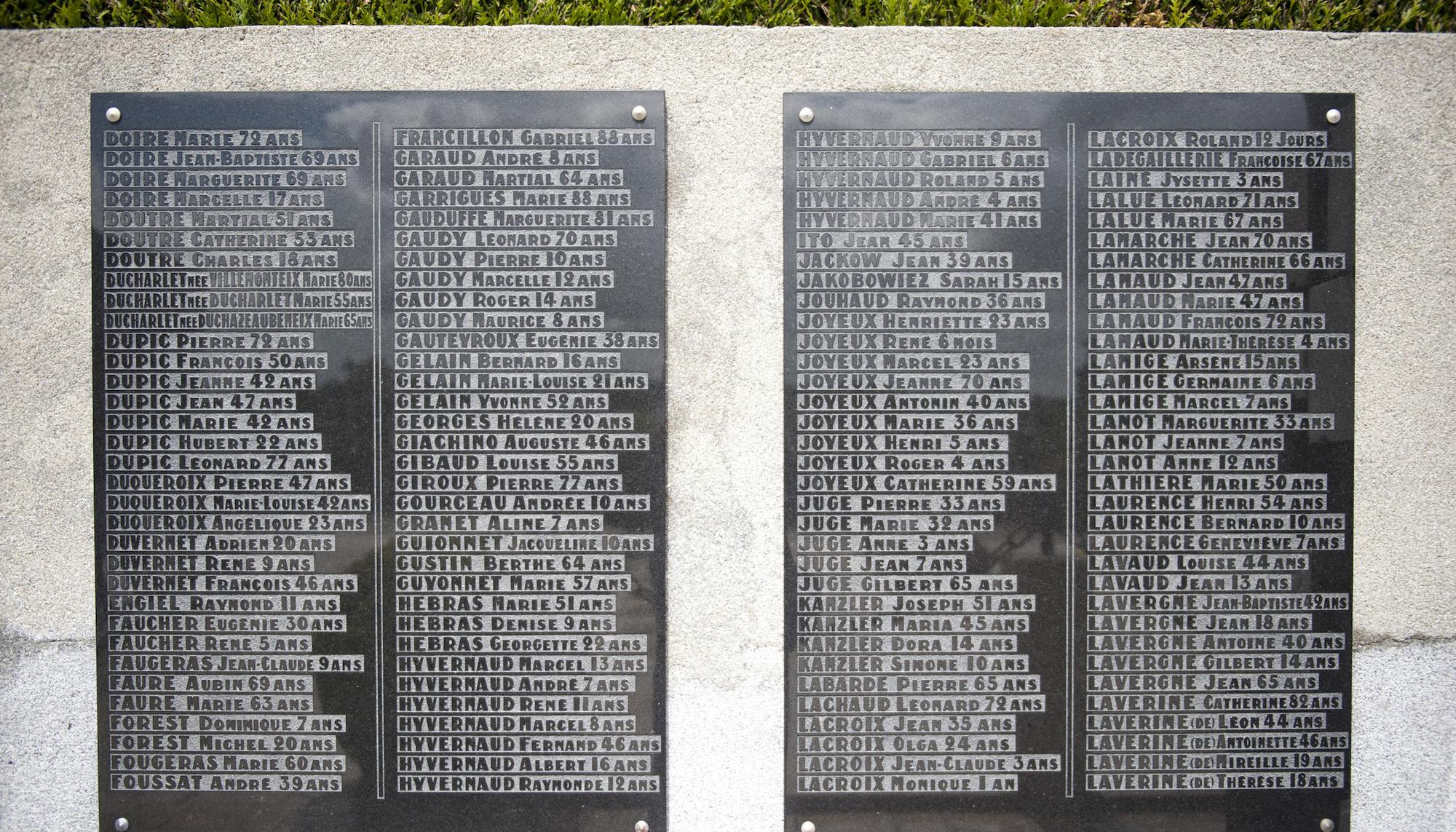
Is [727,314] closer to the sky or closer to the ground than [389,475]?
closer to the sky

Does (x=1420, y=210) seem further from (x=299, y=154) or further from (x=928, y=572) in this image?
(x=299, y=154)

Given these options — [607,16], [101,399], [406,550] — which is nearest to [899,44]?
[607,16]

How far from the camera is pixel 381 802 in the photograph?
9.17ft

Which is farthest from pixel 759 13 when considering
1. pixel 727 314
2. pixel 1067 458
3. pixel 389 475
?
pixel 389 475

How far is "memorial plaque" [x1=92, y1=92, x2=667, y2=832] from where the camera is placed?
2783 millimetres

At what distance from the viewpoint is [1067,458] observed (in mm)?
2801

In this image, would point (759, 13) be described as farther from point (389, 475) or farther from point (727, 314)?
point (389, 475)

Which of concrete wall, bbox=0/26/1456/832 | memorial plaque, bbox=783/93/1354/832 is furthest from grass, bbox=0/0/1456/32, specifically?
memorial plaque, bbox=783/93/1354/832

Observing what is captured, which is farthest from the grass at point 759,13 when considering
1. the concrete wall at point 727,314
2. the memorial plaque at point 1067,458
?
the memorial plaque at point 1067,458

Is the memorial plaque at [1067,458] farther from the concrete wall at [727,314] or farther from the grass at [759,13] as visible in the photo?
the grass at [759,13]

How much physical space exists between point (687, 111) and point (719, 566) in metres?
1.79

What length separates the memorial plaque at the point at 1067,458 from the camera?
110 inches

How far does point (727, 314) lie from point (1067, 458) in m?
1.43

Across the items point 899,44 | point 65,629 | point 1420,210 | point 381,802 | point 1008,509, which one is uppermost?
point 899,44
